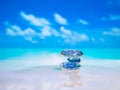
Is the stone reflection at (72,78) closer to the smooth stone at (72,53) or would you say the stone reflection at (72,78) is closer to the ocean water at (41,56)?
the smooth stone at (72,53)

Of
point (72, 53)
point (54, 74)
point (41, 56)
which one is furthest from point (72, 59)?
point (41, 56)

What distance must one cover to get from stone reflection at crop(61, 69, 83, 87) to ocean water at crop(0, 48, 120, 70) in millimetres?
340

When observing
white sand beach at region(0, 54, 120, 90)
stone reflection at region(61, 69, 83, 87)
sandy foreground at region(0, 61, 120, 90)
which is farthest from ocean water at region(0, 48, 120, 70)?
stone reflection at region(61, 69, 83, 87)

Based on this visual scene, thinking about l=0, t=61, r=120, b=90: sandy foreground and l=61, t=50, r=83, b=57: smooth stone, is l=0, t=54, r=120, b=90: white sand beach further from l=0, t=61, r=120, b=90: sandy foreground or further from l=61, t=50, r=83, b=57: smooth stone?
l=61, t=50, r=83, b=57: smooth stone

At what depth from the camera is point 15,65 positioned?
2.99 m

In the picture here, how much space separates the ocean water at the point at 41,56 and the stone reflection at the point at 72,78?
1.12 feet

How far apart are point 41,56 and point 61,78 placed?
0.62 meters

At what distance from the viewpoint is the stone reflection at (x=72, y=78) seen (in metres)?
2.45

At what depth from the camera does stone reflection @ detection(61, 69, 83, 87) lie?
8.04 ft

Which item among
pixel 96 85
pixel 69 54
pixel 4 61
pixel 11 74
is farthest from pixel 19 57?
pixel 96 85

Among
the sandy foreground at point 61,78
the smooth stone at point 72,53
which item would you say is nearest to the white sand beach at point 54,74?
the sandy foreground at point 61,78

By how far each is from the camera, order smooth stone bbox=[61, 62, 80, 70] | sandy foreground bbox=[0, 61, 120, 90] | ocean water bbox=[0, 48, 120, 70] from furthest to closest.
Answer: ocean water bbox=[0, 48, 120, 70] < smooth stone bbox=[61, 62, 80, 70] < sandy foreground bbox=[0, 61, 120, 90]

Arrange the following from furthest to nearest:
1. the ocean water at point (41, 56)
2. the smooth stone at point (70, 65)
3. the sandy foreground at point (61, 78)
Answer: the ocean water at point (41, 56)
the smooth stone at point (70, 65)
the sandy foreground at point (61, 78)

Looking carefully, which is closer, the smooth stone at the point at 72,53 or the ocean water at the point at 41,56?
the smooth stone at the point at 72,53
